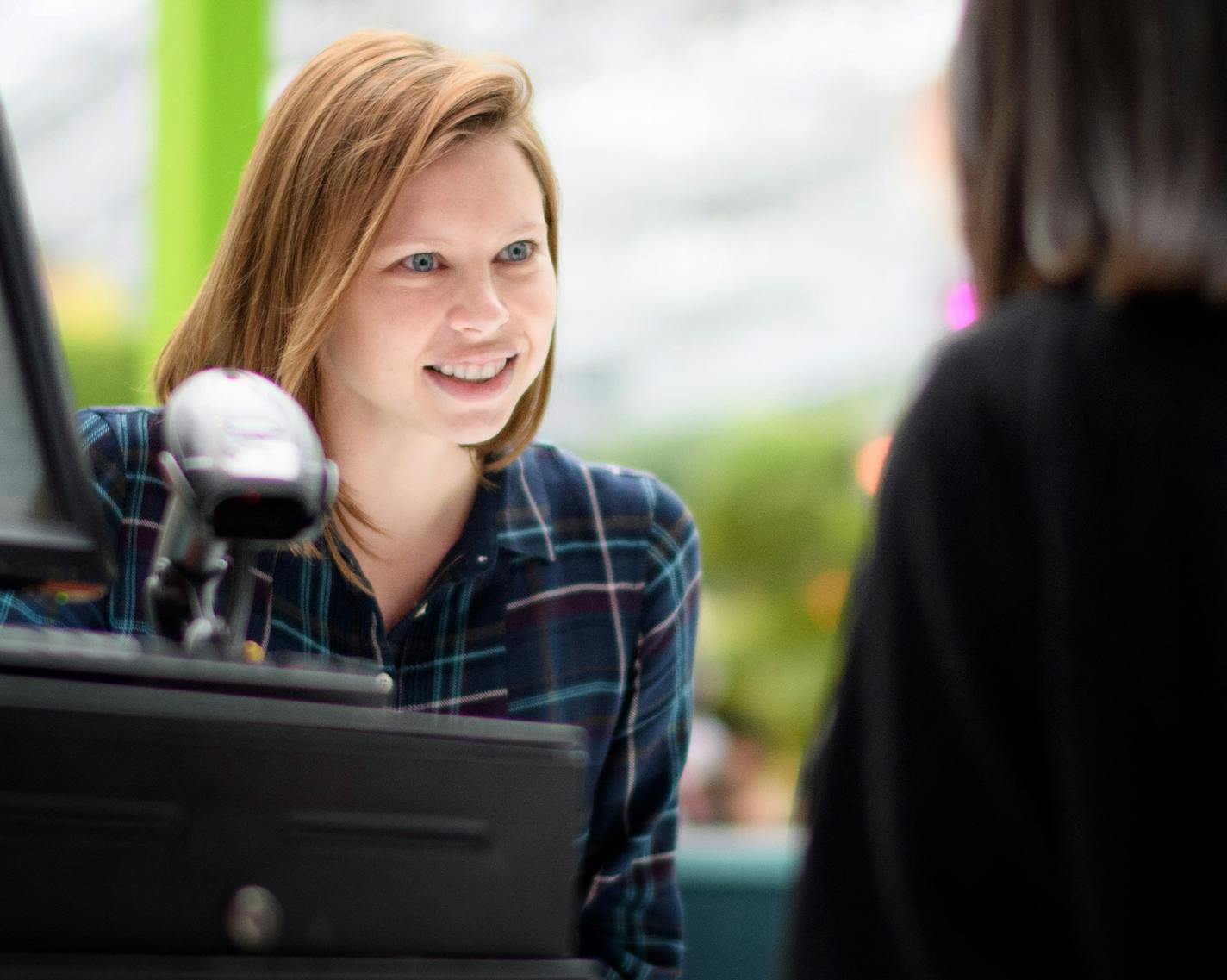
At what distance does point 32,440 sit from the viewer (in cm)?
84

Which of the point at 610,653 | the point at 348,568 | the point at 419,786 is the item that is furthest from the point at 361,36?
the point at 419,786

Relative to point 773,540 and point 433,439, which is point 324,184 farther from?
point 773,540

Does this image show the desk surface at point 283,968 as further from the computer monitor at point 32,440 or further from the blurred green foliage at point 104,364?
the blurred green foliage at point 104,364

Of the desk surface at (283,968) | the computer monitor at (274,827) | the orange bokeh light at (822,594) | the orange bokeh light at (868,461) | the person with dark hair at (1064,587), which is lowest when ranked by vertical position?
the orange bokeh light at (822,594)

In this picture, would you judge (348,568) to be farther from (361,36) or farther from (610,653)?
(361,36)

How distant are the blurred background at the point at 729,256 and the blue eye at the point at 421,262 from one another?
1.61 m

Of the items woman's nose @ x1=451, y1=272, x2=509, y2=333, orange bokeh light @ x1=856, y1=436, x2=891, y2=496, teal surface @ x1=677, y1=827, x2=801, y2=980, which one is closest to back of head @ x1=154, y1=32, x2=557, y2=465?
woman's nose @ x1=451, y1=272, x2=509, y2=333

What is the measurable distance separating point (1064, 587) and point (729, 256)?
9.97 feet

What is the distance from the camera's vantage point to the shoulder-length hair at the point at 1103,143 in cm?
66

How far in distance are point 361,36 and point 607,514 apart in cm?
59

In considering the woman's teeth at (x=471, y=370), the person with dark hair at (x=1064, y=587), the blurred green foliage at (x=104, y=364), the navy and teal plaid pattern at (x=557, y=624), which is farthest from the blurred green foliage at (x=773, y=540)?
the person with dark hair at (x=1064, y=587)

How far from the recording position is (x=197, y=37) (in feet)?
8.77

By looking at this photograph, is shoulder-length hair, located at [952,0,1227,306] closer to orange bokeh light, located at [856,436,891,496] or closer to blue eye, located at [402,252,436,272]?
blue eye, located at [402,252,436,272]

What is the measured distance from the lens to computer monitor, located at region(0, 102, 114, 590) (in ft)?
2.74
